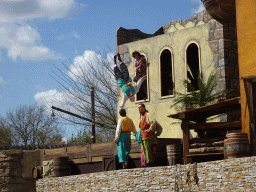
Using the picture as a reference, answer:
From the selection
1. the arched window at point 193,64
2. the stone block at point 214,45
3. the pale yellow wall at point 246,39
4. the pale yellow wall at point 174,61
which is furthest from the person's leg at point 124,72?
the pale yellow wall at point 246,39

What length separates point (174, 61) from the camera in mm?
18938

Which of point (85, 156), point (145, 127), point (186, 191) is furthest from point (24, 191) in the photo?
point (186, 191)

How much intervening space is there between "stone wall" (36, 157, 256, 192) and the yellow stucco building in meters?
4.46

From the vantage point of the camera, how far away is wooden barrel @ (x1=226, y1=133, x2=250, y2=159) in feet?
38.2

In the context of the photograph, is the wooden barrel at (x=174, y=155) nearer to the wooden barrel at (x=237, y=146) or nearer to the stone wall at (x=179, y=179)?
the stone wall at (x=179, y=179)

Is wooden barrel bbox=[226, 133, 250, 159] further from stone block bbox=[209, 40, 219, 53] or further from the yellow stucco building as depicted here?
stone block bbox=[209, 40, 219, 53]

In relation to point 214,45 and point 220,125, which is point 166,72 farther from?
point 220,125

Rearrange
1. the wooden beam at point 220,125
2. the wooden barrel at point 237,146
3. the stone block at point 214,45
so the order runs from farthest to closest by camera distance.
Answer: the stone block at point 214,45 < the wooden beam at point 220,125 < the wooden barrel at point 237,146

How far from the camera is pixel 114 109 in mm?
29625

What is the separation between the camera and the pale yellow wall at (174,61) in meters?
18.0

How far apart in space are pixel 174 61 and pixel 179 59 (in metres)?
0.22

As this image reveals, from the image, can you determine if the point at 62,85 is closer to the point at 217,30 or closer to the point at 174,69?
the point at 174,69

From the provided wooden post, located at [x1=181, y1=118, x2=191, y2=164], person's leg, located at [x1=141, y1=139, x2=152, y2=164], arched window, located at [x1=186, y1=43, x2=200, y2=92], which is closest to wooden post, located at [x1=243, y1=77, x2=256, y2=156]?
wooden post, located at [x1=181, y1=118, x2=191, y2=164]

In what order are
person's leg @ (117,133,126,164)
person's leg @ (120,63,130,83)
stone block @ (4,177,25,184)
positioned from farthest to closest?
person's leg @ (120,63,130,83) < stone block @ (4,177,25,184) < person's leg @ (117,133,126,164)
